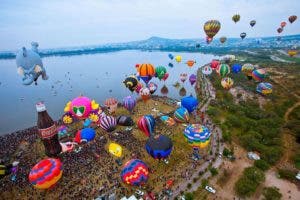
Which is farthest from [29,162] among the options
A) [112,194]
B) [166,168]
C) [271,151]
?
[271,151]

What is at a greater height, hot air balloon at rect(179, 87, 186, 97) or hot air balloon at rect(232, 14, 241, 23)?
hot air balloon at rect(232, 14, 241, 23)

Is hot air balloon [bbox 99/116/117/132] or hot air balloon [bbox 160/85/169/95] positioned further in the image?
hot air balloon [bbox 160/85/169/95]

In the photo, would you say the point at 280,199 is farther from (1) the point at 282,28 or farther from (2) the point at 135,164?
(1) the point at 282,28

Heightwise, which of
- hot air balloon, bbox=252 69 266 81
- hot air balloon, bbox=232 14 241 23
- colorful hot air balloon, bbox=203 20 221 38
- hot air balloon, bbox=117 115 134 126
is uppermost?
hot air balloon, bbox=232 14 241 23

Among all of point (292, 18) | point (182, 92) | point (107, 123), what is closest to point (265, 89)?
point (182, 92)

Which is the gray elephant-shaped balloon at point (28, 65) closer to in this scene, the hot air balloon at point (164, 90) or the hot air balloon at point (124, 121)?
the hot air balloon at point (124, 121)

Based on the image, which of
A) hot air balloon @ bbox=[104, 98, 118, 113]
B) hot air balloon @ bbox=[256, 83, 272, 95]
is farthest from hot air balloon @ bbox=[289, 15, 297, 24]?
hot air balloon @ bbox=[104, 98, 118, 113]

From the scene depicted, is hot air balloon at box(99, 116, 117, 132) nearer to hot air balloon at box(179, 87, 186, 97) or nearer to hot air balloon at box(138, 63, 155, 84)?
hot air balloon at box(138, 63, 155, 84)
